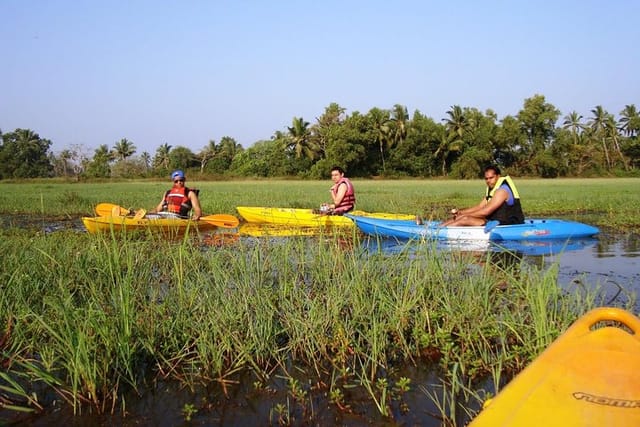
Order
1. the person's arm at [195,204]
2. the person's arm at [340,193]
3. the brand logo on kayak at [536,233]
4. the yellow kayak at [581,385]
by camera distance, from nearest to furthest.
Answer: the yellow kayak at [581,385] → the brand logo on kayak at [536,233] → the person's arm at [195,204] → the person's arm at [340,193]

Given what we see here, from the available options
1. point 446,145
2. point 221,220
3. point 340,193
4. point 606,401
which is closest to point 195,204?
point 221,220

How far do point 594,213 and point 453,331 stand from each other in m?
12.8

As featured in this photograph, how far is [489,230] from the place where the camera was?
9477 mm

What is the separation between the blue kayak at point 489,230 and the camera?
9.48 meters

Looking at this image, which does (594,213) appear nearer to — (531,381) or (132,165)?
(531,381)

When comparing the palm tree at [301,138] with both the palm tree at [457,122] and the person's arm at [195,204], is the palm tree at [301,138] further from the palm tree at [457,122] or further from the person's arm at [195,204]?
the person's arm at [195,204]

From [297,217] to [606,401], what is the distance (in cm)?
1016

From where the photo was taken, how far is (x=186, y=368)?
377 centimetres

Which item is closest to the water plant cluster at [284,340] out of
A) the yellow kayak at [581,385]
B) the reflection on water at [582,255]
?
the yellow kayak at [581,385]

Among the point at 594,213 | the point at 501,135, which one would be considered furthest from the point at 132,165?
the point at 594,213

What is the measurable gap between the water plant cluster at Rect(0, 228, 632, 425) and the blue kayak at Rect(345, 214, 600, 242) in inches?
188

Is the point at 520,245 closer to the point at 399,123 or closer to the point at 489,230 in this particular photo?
the point at 489,230

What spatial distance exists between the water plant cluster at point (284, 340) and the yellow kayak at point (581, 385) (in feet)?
2.27

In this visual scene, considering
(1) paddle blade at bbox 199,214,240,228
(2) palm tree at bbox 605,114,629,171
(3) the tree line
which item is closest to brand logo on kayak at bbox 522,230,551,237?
(1) paddle blade at bbox 199,214,240,228
